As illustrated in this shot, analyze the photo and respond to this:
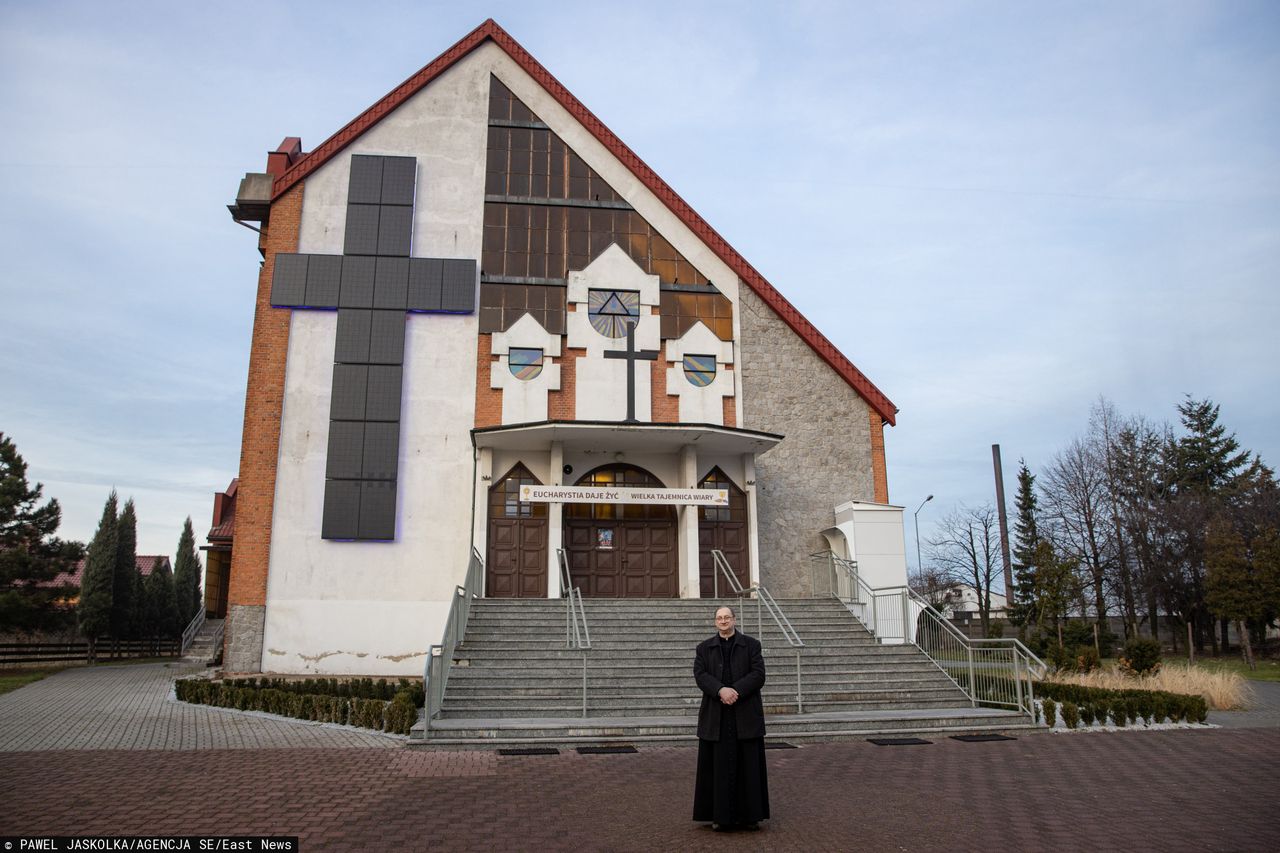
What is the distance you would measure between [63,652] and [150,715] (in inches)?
796

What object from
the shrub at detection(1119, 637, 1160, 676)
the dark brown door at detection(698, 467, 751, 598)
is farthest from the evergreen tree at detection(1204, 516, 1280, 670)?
the dark brown door at detection(698, 467, 751, 598)

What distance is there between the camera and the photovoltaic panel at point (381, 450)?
19.0 meters

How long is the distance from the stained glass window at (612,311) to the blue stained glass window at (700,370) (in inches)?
66.3

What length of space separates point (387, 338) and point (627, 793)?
14282 millimetres

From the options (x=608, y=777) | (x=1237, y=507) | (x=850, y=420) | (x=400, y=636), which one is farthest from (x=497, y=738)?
(x=1237, y=507)

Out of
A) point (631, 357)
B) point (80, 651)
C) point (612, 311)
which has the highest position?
point (612, 311)

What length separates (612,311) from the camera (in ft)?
68.2

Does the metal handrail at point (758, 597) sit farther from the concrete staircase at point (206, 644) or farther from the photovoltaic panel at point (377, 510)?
the concrete staircase at point (206, 644)

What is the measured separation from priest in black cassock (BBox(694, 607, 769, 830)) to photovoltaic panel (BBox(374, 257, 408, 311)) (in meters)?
15.1

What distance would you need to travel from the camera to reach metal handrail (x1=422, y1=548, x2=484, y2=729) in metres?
10.9

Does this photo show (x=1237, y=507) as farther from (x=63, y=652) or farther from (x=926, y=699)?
(x=63, y=652)

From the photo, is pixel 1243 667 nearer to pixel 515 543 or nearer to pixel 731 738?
pixel 515 543

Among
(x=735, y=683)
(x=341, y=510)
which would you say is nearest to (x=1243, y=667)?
(x=341, y=510)

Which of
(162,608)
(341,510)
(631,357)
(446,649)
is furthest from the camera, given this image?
(162,608)
